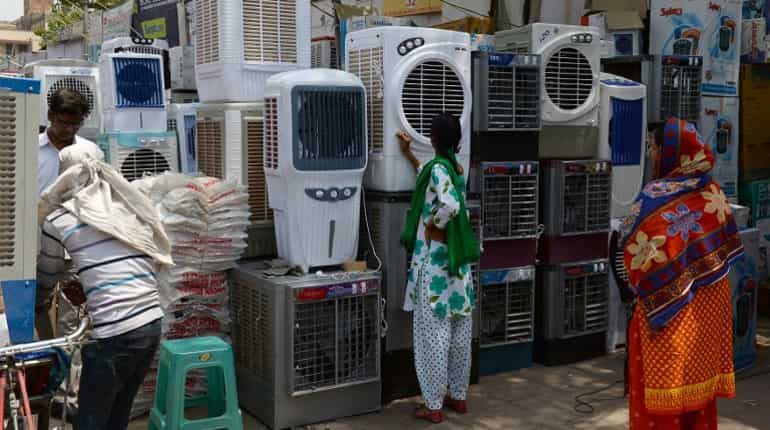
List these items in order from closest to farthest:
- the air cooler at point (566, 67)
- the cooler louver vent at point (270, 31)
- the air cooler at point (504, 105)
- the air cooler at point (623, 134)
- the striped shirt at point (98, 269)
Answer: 1. the striped shirt at point (98, 269)
2. the cooler louver vent at point (270, 31)
3. the air cooler at point (504, 105)
4. the air cooler at point (566, 67)
5. the air cooler at point (623, 134)

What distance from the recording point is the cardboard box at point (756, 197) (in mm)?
7676

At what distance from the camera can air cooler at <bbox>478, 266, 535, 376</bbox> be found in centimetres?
537

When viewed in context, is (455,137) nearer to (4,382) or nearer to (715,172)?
(4,382)

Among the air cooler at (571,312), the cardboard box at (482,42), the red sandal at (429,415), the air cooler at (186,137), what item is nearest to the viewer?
the red sandal at (429,415)

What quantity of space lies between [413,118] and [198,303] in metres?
1.62

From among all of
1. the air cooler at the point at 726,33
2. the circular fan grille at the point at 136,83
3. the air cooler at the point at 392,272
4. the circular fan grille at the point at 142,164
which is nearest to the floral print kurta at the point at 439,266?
the air cooler at the point at 392,272

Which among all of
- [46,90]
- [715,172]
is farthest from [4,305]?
[715,172]

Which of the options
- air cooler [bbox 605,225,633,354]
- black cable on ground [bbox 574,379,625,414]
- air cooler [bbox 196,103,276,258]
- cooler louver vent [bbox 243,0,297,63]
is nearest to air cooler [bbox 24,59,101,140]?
air cooler [bbox 196,103,276,258]

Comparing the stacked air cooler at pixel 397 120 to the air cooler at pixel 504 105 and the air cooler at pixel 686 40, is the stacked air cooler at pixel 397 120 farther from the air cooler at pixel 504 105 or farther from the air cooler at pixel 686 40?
the air cooler at pixel 686 40

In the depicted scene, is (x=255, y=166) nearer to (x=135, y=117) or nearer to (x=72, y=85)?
(x=135, y=117)

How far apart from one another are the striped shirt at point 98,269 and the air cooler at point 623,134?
3.68 metres

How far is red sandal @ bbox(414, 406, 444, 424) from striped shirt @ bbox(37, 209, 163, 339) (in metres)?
1.97

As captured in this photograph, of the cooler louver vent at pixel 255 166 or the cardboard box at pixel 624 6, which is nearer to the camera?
the cooler louver vent at pixel 255 166

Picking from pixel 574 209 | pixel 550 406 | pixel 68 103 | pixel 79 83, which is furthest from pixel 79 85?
pixel 550 406
